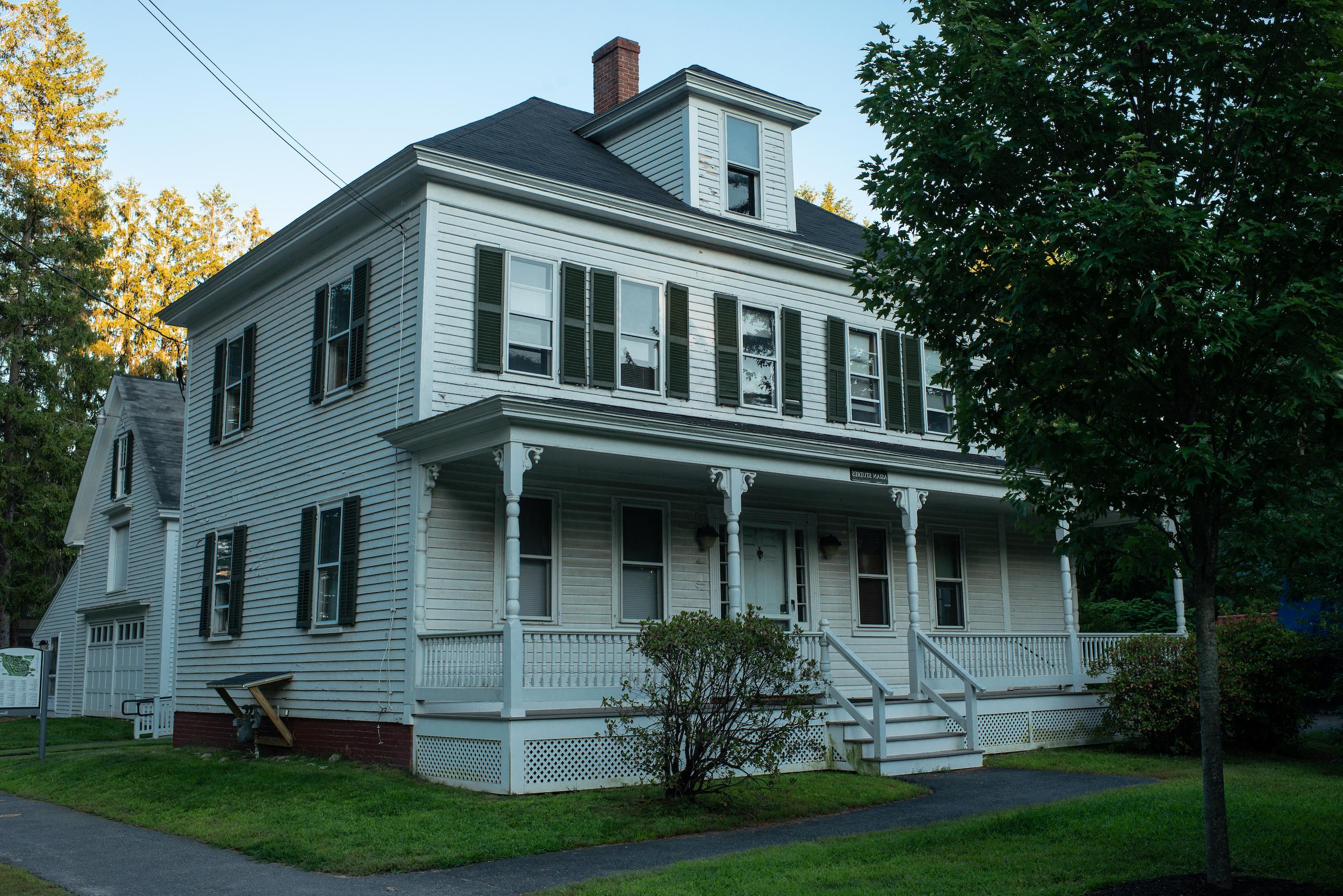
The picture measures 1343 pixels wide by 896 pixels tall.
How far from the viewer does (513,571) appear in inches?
490

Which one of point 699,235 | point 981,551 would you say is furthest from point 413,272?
point 981,551

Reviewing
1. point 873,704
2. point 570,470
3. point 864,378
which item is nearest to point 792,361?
point 864,378

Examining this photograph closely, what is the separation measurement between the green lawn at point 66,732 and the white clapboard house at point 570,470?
457cm

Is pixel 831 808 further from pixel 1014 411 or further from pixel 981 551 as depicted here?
pixel 981 551

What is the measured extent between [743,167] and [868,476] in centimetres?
557

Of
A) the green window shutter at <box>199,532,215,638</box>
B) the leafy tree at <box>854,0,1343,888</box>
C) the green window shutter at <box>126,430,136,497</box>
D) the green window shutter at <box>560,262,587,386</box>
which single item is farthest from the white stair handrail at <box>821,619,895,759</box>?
the green window shutter at <box>126,430,136,497</box>

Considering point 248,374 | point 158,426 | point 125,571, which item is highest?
point 158,426

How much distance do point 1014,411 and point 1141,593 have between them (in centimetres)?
2715

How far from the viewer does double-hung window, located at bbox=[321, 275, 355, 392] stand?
52.4 ft

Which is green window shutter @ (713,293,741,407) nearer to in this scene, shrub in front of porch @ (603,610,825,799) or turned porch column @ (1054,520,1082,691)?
turned porch column @ (1054,520,1082,691)

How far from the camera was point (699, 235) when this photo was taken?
1661cm

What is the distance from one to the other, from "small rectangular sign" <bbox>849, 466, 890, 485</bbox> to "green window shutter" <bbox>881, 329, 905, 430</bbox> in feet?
8.13

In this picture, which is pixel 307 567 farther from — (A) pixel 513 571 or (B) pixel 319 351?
(A) pixel 513 571

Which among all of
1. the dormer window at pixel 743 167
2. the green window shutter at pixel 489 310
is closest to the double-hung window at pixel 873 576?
the dormer window at pixel 743 167
